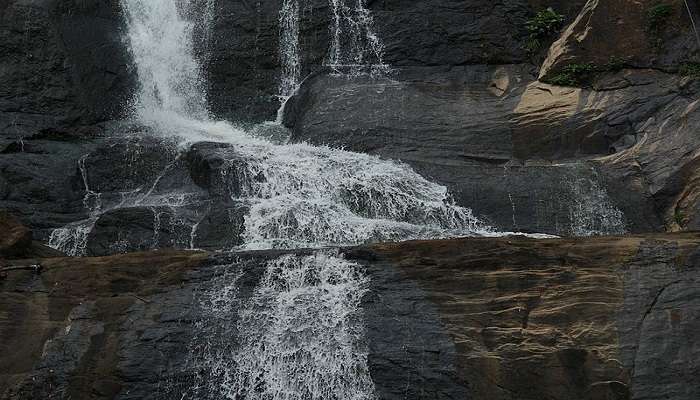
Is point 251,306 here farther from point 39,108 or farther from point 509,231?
point 39,108

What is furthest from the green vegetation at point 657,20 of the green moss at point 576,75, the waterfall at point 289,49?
the waterfall at point 289,49

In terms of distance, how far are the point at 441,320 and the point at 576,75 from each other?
8894 millimetres

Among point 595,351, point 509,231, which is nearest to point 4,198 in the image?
point 509,231

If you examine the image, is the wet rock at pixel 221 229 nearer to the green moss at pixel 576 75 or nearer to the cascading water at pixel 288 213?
the cascading water at pixel 288 213

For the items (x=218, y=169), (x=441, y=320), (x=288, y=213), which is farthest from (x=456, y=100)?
(x=441, y=320)

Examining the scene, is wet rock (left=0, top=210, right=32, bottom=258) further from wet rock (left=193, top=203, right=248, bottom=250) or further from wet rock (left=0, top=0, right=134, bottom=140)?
wet rock (left=0, top=0, right=134, bottom=140)

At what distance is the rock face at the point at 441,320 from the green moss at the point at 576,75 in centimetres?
742

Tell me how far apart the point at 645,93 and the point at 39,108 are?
38.8ft

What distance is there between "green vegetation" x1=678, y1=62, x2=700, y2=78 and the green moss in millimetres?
1564

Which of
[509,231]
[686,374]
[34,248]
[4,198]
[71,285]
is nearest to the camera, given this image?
[686,374]

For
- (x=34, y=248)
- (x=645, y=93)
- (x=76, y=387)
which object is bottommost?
(x=76, y=387)

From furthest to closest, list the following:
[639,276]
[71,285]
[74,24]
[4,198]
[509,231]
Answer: [74,24] < [4,198] < [509,231] < [71,285] < [639,276]

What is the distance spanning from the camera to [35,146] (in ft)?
54.0

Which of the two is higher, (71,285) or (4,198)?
(4,198)
